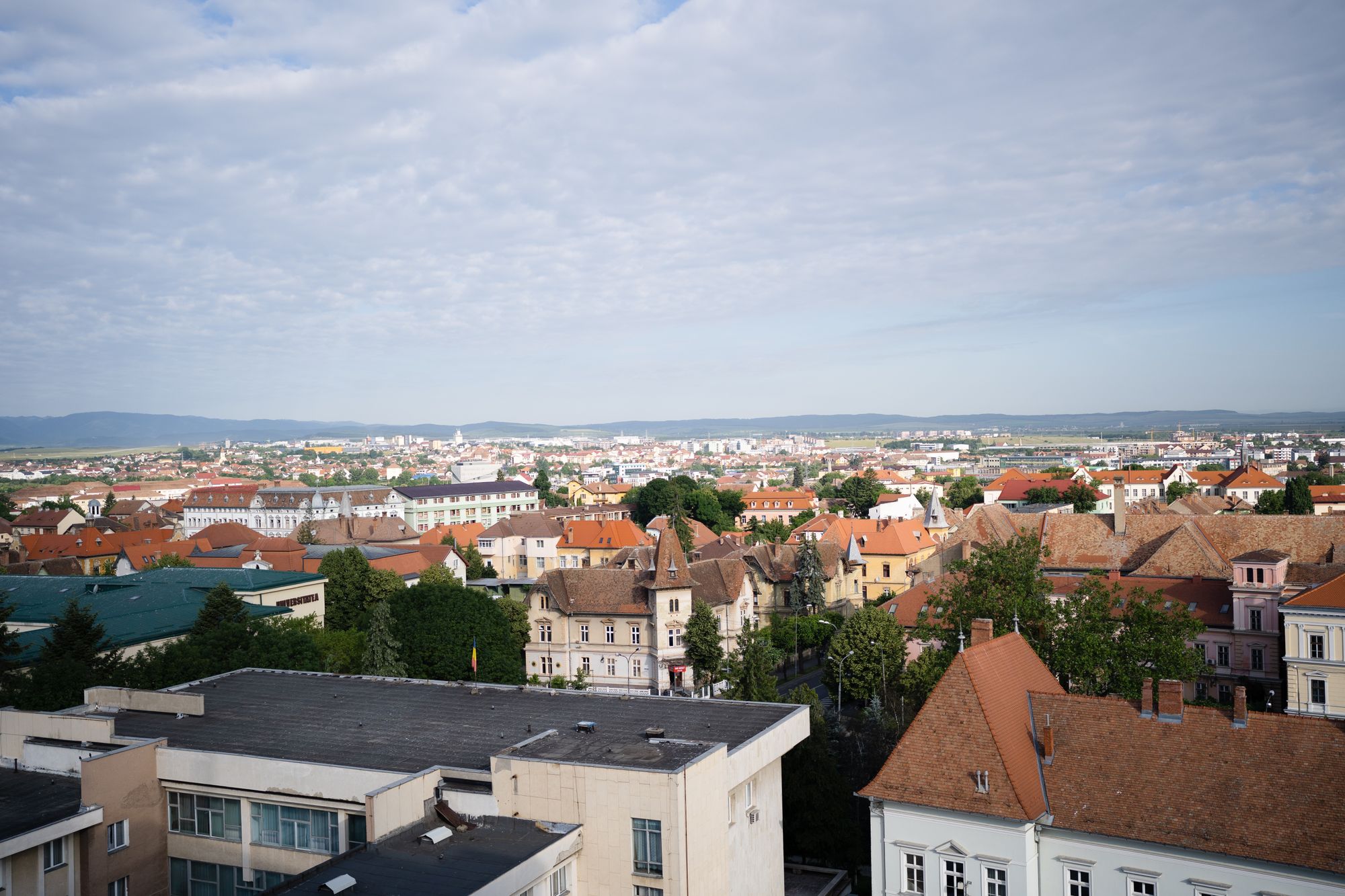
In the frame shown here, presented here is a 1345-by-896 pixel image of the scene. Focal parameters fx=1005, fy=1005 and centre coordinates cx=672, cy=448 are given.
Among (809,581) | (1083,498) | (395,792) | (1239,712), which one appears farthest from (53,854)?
(1083,498)

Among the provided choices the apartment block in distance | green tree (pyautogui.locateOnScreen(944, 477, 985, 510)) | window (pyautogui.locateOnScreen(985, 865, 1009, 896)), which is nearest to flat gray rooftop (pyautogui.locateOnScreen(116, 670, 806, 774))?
window (pyautogui.locateOnScreen(985, 865, 1009, 896))

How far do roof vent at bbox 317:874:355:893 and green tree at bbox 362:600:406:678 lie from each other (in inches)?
1117

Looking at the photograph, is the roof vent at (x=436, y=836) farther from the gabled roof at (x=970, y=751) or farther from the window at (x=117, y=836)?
Answer: the gabled roof at (x=970, y=751)

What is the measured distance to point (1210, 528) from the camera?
60.0 meters

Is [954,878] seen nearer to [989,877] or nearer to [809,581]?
[989,877]

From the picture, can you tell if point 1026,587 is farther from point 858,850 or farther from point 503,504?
point 503,504

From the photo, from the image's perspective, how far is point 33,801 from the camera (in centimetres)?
2198

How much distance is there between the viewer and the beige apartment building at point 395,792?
19406 mm

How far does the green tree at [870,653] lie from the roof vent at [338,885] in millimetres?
31489

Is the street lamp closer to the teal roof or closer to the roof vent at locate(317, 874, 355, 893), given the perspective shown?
the teal roof

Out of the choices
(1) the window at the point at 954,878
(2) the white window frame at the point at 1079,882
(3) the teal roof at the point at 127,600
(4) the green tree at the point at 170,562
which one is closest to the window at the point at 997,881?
(1) the window at the point at 954,878

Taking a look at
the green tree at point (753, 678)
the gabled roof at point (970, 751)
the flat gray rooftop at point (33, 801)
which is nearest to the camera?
the flat gray rooftop at point (33, 801)

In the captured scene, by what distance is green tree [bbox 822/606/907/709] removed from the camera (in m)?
45.7

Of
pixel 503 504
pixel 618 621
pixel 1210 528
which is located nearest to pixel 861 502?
pixel 503 504
